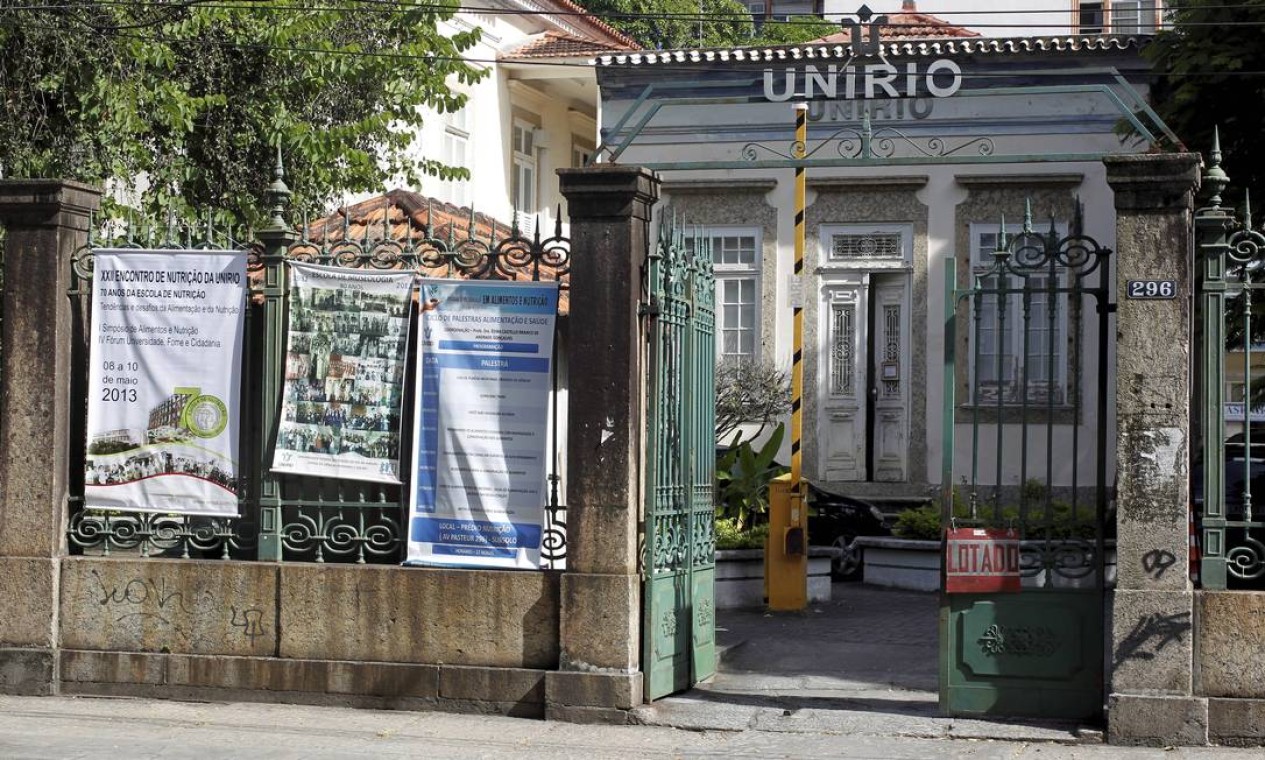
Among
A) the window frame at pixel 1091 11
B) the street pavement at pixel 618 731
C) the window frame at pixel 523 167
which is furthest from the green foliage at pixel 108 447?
the window frame at pixel 1091 11

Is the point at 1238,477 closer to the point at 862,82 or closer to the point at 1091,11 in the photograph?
the point at 862,82

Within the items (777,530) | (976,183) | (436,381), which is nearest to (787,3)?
(976,183)

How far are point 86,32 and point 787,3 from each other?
4200 centimetres

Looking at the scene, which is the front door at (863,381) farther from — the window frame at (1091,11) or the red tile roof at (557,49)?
the window frame at (1091,11)

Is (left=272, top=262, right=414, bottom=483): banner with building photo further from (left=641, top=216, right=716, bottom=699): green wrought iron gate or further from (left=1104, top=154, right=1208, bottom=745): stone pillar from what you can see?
(left=1104, top=154, right=1208, bottom=745): stone pillar

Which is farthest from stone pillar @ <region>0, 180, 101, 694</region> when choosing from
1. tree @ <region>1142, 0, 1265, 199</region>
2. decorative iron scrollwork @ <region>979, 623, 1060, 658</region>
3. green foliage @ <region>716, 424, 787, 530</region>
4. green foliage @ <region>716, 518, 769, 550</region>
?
tree @ <region>1142, 0, 1265, 199</region>

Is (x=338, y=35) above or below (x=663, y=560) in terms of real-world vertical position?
above

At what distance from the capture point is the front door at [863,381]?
74.6 feet

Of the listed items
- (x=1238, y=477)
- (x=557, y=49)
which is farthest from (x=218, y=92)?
(x=557, y=49)

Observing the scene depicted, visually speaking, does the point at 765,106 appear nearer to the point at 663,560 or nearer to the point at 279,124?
the point at 279,124

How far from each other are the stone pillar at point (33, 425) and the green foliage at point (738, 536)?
22.9ft

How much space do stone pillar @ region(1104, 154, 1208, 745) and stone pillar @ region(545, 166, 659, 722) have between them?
9.34 feet

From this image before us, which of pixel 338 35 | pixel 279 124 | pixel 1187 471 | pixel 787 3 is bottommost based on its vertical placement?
pixel 1187 471

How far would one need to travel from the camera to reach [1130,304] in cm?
934
